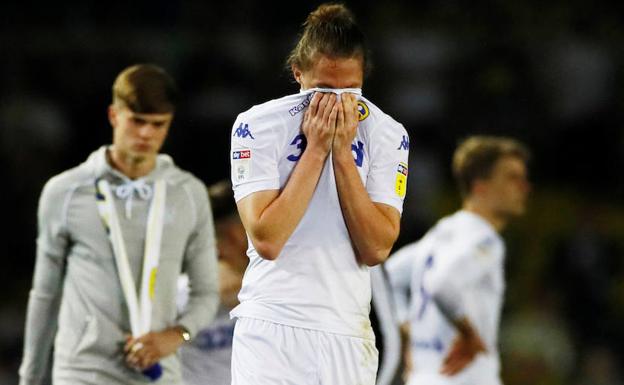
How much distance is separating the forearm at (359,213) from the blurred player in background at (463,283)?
10.4ft

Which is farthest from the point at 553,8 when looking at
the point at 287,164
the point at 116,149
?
the point at 287,164

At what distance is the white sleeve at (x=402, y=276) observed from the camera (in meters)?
6.93

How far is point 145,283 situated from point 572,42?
7.25m

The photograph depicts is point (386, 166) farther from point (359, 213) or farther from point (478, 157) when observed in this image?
point (478, 157)

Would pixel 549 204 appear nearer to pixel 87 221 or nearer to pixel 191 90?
pixel 191 90

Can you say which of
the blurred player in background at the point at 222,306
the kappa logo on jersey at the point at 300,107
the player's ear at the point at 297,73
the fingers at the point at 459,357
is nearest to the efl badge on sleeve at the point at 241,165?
the kappa logo on jersey at the point at 300,107

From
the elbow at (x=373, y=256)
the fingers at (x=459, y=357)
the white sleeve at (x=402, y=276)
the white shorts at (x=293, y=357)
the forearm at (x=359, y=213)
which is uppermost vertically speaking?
the forearm at (x=359, y=213)

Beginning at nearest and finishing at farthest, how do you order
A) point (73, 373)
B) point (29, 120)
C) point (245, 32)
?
point (73, 373) < point (29, 120) < point (245, 32)

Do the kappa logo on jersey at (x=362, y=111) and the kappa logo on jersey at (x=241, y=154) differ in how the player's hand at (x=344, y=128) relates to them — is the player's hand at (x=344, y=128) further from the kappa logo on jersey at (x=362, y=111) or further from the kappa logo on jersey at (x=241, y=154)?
the kappa logo on jersey at (x=241, y=154)

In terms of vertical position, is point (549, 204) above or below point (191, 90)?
below

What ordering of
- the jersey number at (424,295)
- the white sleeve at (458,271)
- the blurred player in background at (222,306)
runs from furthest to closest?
the jersey number at (424,295) < the white sleeve at (458,271) < the blurred player in background at (222,306)

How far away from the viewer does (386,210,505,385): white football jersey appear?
6391 millimetres

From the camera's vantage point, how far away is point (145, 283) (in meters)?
4.49

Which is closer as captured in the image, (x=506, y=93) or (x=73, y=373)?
(x=73, y=373)
